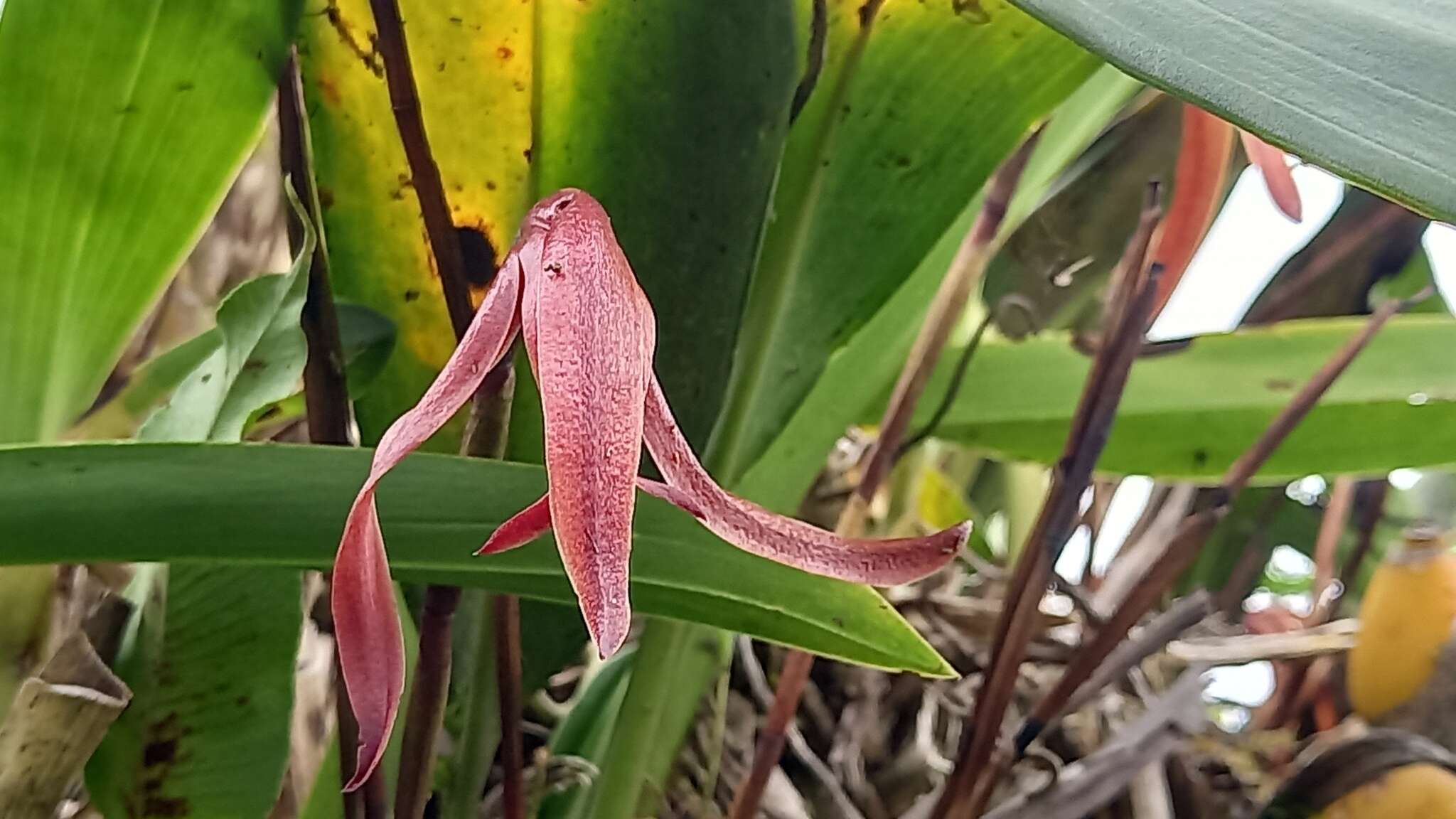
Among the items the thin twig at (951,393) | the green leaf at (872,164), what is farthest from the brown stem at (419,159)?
the thin twig at (951,393)

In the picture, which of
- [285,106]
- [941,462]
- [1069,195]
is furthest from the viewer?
[941,462]

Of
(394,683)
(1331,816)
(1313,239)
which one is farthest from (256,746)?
(1313,239)

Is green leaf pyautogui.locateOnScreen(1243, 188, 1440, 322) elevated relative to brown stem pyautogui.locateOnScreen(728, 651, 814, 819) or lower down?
elevated

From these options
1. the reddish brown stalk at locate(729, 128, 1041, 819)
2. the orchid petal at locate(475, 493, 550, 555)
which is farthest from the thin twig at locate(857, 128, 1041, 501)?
the orchid petal at locate(475, 493, 550, 555)

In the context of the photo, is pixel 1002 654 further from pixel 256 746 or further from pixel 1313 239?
pixel 1313 239

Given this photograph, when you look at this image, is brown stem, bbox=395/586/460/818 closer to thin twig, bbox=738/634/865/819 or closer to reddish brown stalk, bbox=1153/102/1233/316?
thin twig, bbox=738/634/865/819

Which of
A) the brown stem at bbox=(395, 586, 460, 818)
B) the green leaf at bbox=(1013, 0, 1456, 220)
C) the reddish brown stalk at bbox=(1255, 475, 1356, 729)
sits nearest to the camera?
the green leaf at bbox=(1013, 0, 1456, 220)

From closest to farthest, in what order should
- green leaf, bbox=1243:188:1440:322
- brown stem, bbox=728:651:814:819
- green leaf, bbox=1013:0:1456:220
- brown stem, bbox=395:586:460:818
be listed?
green leaf, bbox=1013:0:1456:220, brown stem, bbox=395:586:460:818, brown stem, bbox=728:651:814:819, green leaf, bbox=1243:188:1440:322

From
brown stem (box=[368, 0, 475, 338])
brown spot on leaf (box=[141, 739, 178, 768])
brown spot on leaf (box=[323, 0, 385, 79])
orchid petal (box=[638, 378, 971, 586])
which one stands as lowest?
brown spot on leaf (box=[141, 739, 178, 768])

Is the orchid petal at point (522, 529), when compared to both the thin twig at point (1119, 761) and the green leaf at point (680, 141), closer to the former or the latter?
the green leaf at point (680, 141)
